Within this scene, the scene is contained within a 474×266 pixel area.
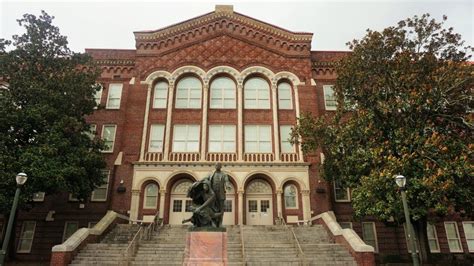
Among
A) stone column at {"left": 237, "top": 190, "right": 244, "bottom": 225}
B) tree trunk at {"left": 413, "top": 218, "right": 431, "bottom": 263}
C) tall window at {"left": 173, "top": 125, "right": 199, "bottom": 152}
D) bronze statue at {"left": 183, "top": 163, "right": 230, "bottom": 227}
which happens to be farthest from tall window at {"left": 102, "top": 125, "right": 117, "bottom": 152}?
tree trunk at {"left": 413, "top": 218, "right": 431, "bottom": 263}

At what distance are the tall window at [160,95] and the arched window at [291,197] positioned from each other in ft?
36.5

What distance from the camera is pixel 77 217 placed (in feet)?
75.0

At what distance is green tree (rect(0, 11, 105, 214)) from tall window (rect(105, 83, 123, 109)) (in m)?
6.02

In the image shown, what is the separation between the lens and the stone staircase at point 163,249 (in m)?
15.5

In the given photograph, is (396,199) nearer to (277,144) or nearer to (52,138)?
(277,144)

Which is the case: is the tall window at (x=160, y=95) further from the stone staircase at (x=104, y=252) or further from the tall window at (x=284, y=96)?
the stone staircase at (x=104, y=252)

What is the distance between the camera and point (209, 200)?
11.4 m

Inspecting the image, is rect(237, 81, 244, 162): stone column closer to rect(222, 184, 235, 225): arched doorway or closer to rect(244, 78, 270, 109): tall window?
rect(244, 78, 270, 109): tall window

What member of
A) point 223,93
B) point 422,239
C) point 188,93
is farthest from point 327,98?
point 422,239

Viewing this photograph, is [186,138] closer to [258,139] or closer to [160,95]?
[160,95]

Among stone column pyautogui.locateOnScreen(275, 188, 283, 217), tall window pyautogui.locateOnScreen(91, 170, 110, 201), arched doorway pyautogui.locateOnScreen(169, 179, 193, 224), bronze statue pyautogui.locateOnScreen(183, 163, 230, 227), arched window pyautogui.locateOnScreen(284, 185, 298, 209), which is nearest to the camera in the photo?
bronze statue pyautogui.locateOnScreen(183, 163, 230, 227)

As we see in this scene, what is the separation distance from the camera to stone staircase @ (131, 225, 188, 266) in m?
15.5

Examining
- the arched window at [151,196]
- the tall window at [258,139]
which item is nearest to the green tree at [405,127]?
the tall window at [258,139]

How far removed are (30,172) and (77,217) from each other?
761cm
